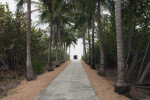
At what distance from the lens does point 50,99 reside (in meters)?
4.69

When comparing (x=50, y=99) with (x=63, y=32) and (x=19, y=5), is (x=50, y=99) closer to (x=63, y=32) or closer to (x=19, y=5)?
(x=19, y=5)

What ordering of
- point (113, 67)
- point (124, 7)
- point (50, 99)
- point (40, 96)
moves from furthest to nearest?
point (113, 67)
point (124, 7)
point (40, 96)
point (50, 99)

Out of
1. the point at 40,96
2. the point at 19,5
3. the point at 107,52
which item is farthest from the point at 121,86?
the point at 107,52

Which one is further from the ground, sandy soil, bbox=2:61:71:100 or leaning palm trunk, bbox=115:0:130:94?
leaning palm trunk, bbox=115:0:130:94


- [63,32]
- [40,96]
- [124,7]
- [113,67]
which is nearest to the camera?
[40,96]

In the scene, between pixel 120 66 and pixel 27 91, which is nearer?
pixel 120 66

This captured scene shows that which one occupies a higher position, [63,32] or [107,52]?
[63,32]

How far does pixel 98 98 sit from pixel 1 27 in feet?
30.7

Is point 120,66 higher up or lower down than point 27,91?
higher up

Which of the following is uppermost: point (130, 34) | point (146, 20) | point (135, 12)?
A: point (135, 12)

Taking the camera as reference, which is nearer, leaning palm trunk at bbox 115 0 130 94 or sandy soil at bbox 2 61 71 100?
sandy soil at bbox 2 61 71 100

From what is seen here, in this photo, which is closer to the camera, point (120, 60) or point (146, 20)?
point (120, 60)

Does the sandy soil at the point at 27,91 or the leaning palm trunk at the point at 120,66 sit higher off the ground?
the leaning palm trunk at the point at 120,66

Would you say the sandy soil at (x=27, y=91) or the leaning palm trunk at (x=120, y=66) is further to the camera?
the leaning palm trunk at (x=120, y=66)
